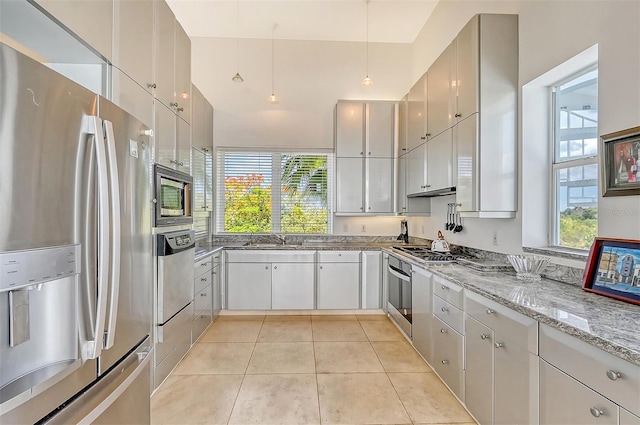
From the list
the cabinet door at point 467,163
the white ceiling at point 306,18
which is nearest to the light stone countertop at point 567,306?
the cabinet door at point 467,163

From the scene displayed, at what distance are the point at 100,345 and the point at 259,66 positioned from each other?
4101 mm

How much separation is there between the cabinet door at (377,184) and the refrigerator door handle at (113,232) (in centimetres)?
329

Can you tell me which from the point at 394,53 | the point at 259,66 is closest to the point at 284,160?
the point at 259,66

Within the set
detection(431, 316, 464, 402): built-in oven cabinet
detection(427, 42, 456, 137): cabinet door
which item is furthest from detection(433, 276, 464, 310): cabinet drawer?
detection(427, 42, 456, 137): cabinet door

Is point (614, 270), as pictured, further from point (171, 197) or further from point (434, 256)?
point (171, 197)

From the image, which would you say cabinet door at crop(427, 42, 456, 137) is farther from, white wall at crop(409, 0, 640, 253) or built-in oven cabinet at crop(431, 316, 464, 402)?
built-in oven cabinet at crop(431, 316, 464, 402)

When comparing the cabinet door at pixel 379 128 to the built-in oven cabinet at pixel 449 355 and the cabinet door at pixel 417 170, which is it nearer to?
the cabinet door at pixel 417 170

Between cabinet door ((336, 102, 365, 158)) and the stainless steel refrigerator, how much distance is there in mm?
3056

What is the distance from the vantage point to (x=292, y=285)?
152 inches

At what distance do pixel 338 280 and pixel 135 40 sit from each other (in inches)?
123

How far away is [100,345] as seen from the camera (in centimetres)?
106

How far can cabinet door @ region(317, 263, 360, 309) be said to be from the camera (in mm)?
3879

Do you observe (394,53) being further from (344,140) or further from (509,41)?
(509,41)

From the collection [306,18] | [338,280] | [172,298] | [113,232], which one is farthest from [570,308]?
[306,18]
